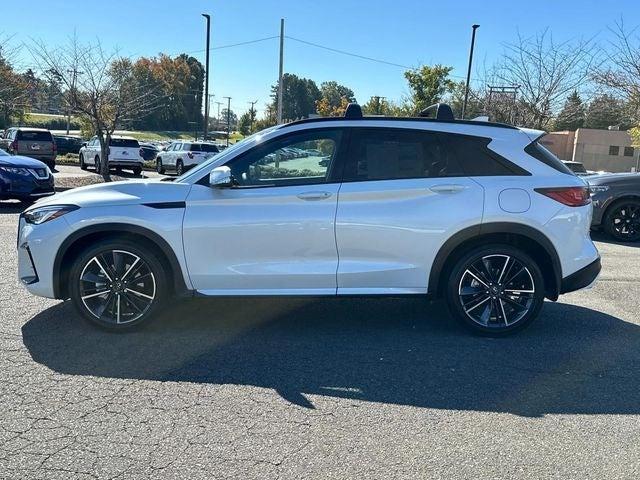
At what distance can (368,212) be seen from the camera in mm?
4645

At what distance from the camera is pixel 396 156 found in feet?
15.8

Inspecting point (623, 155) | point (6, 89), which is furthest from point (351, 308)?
point (623, 155)

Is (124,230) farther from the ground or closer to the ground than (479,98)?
closer to the ground

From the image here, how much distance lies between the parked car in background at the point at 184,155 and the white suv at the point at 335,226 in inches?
827

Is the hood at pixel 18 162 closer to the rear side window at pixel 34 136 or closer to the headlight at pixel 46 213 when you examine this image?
the headlight at pixel 46 213

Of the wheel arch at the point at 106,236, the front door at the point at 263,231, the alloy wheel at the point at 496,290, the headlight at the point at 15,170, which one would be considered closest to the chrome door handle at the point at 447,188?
the alloy wheel at the point at 496,290

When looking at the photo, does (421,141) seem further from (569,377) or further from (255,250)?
(569,377)

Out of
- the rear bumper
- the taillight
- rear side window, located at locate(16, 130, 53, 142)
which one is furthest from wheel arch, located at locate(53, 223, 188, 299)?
rear side window, located at locate(16, 130, 53, 142)

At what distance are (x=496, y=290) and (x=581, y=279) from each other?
29.3 inches

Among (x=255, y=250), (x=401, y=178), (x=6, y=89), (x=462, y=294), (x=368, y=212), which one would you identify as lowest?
(x=462, y=294)

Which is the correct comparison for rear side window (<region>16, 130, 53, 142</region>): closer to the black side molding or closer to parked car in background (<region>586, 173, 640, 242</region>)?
parked car in background (<region>586, 173, 640, 242</region>)

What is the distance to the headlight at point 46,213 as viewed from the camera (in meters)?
4.64

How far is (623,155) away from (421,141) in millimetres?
49367

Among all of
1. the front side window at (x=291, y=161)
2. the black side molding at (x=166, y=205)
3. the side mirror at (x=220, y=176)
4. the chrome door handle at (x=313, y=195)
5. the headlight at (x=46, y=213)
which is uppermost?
the front side window at (x=291, y=161)
